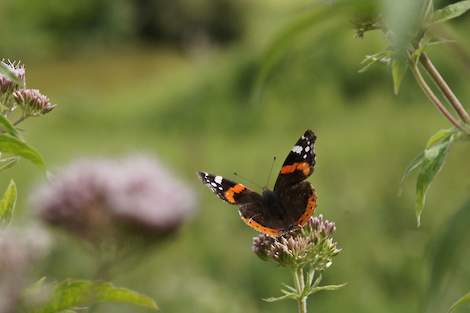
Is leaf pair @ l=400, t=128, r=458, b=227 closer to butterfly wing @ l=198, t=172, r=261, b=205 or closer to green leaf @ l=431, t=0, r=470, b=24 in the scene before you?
green leaf @ l=431, t=0, r=470, b=24

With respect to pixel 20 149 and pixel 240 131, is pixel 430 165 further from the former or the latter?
pixel 240 131

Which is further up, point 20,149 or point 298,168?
point 298,168

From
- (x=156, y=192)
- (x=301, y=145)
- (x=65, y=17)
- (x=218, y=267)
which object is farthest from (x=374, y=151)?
(x=65, y=17)

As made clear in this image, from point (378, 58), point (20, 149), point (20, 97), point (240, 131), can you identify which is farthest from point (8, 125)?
point (240, 131)

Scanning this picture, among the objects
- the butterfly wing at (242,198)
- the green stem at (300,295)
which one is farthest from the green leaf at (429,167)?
the butterfly wing at (242,198)

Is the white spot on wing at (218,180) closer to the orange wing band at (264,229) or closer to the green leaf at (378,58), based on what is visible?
the orange wing band at (264,229)

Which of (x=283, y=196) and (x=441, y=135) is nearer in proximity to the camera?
(x=441, y=135)

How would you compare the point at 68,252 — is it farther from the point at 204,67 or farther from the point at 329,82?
the point at 204,67

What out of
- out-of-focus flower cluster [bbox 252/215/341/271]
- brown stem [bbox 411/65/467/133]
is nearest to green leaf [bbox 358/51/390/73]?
brown stem [bbox 411/65/467/133]
